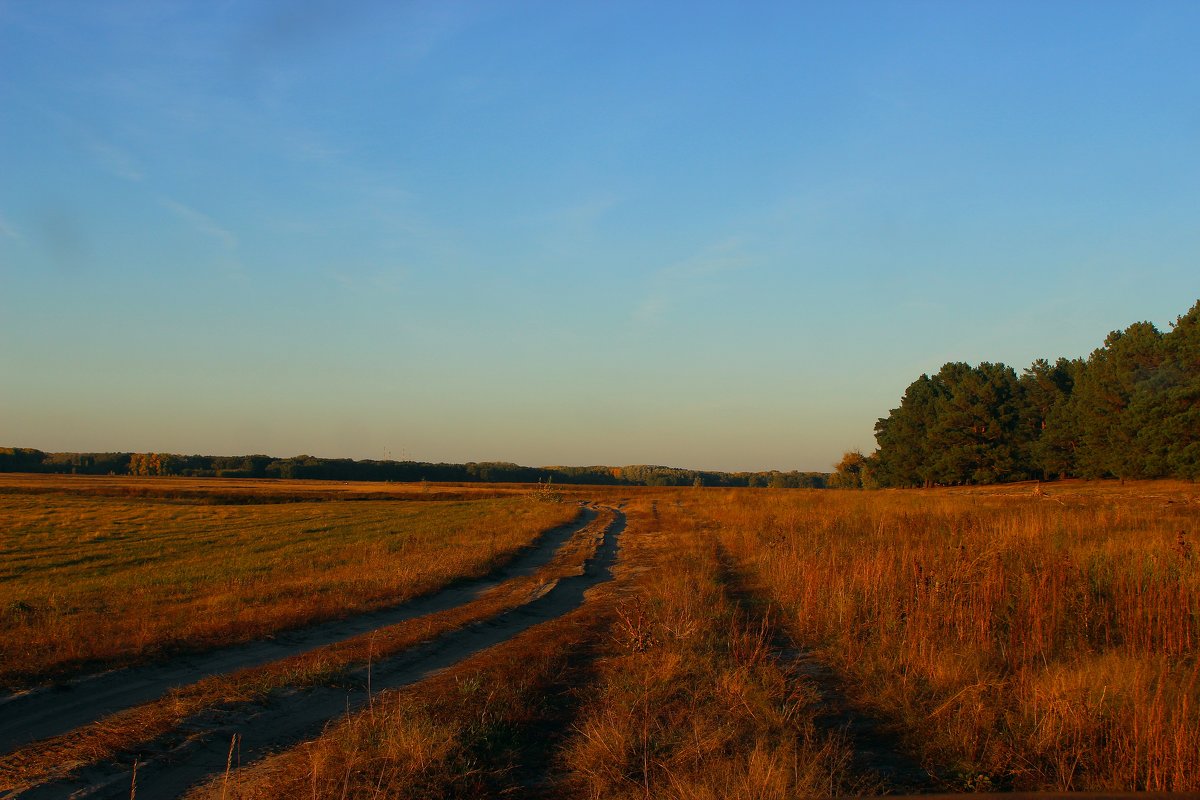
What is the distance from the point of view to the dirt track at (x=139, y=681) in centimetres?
687

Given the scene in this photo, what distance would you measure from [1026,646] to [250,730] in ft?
26.3

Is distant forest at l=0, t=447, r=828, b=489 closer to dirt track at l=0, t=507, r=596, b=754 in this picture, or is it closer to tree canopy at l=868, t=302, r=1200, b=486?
tree canopy at l=868, t=302, r=1200, b=486

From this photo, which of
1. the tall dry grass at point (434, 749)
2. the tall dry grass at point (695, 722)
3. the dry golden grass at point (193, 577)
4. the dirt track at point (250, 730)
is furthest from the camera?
the dry golden grass at point (193, 577)

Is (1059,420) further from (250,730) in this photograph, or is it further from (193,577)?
(250,730)

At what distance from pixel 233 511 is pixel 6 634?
5038cm

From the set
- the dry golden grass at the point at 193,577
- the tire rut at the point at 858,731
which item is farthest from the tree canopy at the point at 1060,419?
the tire rut at the point at 858,731

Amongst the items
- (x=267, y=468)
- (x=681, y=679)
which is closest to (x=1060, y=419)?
(x=681, y=679)

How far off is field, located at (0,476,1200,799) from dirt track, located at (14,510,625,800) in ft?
0.10

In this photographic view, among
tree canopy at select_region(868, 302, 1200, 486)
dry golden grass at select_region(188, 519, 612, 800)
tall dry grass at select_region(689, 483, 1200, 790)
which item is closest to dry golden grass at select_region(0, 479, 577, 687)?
dry golden grass at select_region(188, 519, 612, 800)

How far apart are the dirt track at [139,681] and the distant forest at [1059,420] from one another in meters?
38.8

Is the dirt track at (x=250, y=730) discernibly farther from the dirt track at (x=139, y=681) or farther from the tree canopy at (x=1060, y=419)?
the tree canopy at (x=1060, y=419)

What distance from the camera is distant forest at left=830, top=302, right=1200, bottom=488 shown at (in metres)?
36.1

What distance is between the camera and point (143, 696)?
25.7 ft

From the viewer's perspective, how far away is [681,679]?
744cm
